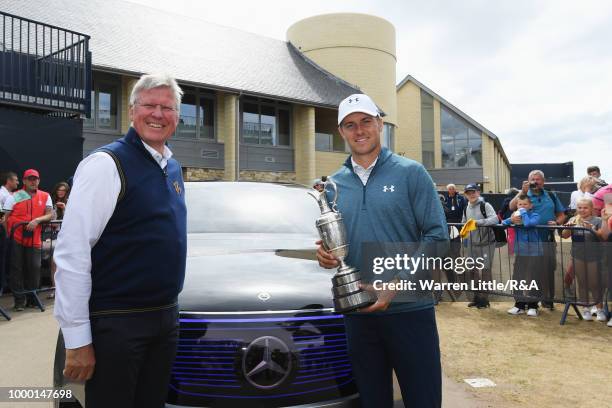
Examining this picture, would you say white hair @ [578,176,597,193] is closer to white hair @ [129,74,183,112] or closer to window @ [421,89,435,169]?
white hair @ [129,74,183,112]

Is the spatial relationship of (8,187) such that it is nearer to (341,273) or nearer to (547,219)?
(341,273)

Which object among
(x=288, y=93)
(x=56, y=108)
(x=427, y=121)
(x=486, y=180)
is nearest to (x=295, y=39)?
(x=288, y=93)

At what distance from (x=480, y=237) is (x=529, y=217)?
0.98 metres

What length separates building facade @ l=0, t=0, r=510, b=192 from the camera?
52.0 feet

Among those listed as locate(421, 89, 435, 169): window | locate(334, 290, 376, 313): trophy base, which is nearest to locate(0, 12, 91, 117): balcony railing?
A: locate(334, 290, 376, 313): trophy base

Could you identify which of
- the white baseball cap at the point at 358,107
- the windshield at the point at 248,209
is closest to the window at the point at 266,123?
the windshield at the point at 248,209

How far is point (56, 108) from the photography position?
956cm

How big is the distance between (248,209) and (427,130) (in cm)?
3013

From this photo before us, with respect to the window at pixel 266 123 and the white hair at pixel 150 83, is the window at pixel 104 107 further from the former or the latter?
the white hair at pixel 150 83

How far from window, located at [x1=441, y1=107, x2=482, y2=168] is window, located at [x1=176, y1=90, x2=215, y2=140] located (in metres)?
18.7

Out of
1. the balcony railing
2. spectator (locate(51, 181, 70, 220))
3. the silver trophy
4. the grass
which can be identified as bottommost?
the grass

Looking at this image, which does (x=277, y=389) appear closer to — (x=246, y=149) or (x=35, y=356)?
(x=35, y=356)

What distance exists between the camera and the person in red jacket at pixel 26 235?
6519 millimetres

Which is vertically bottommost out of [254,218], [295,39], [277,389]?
[277,389]
